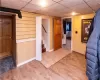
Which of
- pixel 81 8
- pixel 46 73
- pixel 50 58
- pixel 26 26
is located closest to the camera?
pixel 46 73

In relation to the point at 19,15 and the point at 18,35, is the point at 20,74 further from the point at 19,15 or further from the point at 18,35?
the point at 19,15

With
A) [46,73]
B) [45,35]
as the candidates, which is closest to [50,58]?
[46,73]

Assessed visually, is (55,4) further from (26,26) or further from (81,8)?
(26,26)

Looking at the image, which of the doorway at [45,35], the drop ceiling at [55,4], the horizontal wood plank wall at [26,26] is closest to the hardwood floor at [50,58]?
the doorway at [45,35]

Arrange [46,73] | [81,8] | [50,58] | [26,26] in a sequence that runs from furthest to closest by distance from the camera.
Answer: [50,58]
[26,26]
[81,8]
[46,73]

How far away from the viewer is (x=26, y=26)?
4004 mm

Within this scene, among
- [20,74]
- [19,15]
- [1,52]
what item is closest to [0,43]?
[1,52]

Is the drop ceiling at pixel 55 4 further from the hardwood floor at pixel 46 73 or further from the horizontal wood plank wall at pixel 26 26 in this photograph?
the hardwood floor at pixel 46 73

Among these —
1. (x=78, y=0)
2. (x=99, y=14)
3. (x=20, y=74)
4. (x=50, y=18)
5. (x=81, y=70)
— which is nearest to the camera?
(x=99, y=14)

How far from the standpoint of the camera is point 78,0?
245 cm

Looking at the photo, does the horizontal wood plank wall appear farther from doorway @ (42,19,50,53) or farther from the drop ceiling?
doorway @ (42,19,50,53)

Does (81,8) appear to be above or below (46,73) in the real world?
above

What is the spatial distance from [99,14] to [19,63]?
3.20 m

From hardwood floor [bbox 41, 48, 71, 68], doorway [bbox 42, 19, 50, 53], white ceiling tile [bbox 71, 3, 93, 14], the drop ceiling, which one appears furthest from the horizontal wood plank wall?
white ceiling tile [bbox 71, 3, 93, 14]
